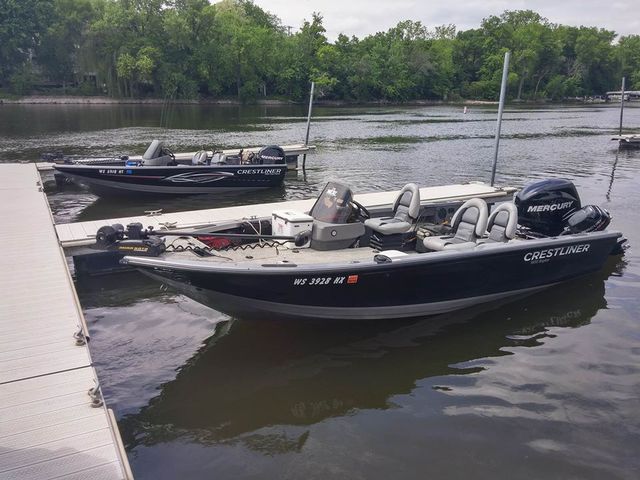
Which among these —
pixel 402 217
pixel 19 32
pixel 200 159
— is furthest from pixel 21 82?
pixel 402 217

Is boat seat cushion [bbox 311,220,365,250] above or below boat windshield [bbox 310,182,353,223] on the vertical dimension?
below

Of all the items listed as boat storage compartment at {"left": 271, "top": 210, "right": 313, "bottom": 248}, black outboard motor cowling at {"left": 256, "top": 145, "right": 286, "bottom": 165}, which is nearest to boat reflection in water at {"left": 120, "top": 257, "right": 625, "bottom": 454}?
boat storage compartment at {"left": 271, "top": 210, "right": 313, "bottom": 248}

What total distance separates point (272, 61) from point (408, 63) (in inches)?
993

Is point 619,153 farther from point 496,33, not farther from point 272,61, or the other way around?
point 496,33

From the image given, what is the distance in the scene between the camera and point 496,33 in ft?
352

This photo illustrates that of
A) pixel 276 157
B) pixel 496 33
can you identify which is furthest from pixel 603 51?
pixel 276 157

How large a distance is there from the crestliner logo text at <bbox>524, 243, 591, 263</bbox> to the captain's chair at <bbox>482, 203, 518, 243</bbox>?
0.46 m

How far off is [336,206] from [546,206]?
152 inches

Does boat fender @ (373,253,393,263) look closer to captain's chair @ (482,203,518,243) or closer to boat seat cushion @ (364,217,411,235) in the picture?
boat seat cushion @ (364,217,411,235)

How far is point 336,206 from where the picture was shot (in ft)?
27.0

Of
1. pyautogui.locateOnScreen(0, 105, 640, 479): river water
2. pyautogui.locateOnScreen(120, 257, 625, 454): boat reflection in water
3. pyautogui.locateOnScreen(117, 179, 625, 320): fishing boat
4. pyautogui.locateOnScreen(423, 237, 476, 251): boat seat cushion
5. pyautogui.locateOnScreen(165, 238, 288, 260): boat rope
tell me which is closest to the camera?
pyautogui.locateOnScreen(0, 105, 640, 479): river water

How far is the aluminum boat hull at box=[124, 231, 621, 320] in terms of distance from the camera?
6730 mm

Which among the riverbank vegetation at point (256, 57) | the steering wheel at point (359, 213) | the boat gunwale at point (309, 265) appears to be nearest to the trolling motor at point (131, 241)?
the boat gunwale at point (309, 265)

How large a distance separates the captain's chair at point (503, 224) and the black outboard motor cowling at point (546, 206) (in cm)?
97
